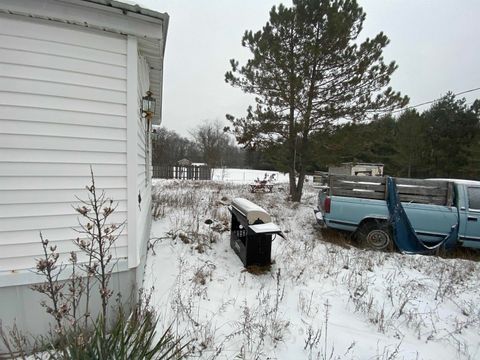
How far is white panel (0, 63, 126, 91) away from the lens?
2.39 metres

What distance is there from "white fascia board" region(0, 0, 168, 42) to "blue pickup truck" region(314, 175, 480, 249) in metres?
4.77

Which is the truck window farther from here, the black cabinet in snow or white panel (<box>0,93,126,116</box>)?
white panel (<box>0,93,126,116</box>)

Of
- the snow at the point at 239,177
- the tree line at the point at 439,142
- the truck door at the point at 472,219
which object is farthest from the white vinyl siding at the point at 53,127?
the snow at the point at 239,177

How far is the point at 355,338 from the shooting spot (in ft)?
9.16

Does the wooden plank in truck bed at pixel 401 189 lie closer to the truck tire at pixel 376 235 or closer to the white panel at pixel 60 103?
the truck tire at pixel 376 235

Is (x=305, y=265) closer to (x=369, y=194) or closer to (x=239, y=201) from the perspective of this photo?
(x=239, y=201)

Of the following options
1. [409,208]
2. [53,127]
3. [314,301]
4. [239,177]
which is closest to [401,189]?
[409,208]

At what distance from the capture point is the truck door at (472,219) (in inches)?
204

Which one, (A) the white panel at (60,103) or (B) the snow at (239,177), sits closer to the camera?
(A) the white panel at (60,103)

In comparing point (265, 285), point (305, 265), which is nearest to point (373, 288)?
point (305, 265)

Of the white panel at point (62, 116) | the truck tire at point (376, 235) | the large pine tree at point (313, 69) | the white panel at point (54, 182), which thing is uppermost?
the large pine tree at point (313, 69)

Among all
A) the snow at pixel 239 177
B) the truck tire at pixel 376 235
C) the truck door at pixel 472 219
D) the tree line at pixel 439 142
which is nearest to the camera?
the truck door at pixel 472 219

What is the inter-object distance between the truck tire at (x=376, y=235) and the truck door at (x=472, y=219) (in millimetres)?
1425

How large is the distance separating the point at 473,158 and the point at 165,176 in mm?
25245
